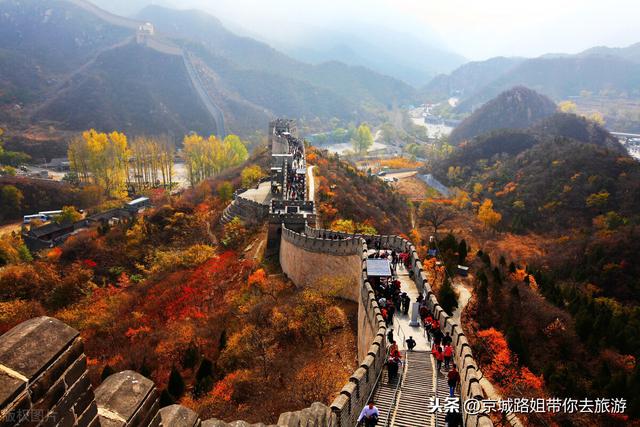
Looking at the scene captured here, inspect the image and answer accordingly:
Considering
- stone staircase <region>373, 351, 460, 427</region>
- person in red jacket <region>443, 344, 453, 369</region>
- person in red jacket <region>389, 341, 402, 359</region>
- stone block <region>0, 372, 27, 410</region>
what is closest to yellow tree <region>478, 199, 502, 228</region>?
stone staircase <region>373, 351, 460, 427</region>

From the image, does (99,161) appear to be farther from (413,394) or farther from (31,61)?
(31,61)

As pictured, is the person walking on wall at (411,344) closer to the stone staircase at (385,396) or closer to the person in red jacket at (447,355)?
the person in red jacket at (447,355)

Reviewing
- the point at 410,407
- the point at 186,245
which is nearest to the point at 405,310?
the point at 410,407

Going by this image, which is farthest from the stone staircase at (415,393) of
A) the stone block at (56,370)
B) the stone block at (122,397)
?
the stone block at (56,370)

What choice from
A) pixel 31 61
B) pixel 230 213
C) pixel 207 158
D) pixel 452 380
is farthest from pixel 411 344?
pixel 31 61

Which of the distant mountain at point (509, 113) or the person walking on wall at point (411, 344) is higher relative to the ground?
the distant mountain at point (509, 113)

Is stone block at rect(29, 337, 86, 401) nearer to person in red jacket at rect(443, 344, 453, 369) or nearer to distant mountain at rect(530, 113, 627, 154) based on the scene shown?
person in red jacket at rect(443, 344, 453, 369)
